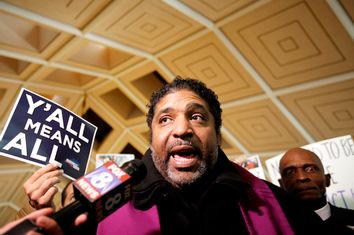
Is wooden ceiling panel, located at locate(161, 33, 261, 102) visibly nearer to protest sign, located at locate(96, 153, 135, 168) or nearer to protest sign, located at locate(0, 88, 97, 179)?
protest sign, located at locate(96, 153, 135, 168)

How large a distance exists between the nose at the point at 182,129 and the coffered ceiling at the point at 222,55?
918 millimetres

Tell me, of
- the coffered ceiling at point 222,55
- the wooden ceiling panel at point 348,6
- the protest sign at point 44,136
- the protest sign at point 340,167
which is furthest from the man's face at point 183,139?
the protest sign at point 340,167

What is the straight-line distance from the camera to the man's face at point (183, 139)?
37.3 inches

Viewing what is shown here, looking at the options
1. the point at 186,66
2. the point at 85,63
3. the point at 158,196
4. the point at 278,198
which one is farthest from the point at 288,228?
the point at 85,63

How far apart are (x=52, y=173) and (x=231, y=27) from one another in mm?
1401

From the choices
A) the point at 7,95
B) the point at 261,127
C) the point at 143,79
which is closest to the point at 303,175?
the point at 261,127

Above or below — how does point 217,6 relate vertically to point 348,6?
above

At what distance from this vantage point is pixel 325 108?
6.09 feet

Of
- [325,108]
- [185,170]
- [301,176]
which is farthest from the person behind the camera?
[325,108]

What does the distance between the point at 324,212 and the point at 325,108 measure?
0.83 m

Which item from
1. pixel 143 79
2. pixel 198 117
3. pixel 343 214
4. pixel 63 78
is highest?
pixel 63 78

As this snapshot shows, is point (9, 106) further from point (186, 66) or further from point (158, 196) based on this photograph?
point (158, 196)

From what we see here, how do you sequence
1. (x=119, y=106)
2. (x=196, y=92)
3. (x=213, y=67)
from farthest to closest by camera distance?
(x=119, y=106) → (x=213, y=67) → (x=196, y=92)

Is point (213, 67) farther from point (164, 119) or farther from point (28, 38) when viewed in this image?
point (28, 38)
